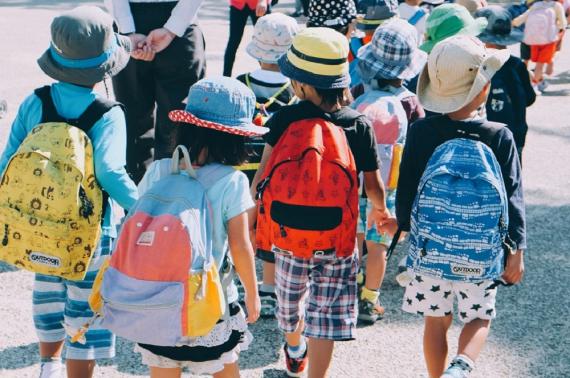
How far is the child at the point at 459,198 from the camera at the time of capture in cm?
309

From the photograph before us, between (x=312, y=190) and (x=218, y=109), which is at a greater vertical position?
(x=218, y=109)

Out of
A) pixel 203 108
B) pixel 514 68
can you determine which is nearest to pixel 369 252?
pixel 514 68

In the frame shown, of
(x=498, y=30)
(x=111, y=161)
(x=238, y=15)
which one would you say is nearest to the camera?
(x=111, y=161)

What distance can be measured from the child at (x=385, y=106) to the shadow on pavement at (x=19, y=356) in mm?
1637

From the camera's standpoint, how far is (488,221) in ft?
10.1

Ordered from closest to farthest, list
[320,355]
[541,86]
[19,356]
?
[320,355], [19,356], [541,86]

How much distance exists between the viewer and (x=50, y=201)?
9.64 ft

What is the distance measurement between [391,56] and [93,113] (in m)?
1.68

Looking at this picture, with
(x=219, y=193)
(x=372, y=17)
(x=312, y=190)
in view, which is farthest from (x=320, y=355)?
(x=372, y=17)

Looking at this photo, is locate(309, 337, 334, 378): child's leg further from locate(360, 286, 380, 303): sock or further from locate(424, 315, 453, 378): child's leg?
locate(360, 286, 380, 303): sock

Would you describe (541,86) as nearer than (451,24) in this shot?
No

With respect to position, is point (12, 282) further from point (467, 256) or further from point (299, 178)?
point (467, 256)

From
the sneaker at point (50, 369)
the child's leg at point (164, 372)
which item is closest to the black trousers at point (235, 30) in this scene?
the sneaker at point (50, 369)

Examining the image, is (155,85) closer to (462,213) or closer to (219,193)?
(219,193)
